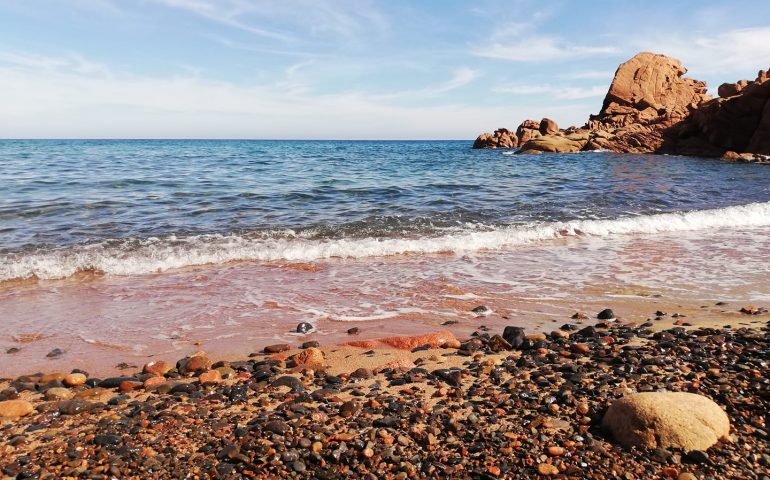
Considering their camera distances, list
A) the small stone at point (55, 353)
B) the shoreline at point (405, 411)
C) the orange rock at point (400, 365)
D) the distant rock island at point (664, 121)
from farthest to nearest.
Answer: the distant rock island at point (664, 121) < the small stone at point (55, 353) < the orange rock at point (400, 365) < the shoreline at point (405, 411)

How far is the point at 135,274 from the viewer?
7996 millimetres

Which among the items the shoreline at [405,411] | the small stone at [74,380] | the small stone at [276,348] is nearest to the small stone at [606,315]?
the shoreline at [405,411]

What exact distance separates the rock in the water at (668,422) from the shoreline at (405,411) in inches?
2.7

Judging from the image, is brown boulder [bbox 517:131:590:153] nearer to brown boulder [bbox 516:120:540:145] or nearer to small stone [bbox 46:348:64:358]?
brown boulder [bbox 516:120:540:145]

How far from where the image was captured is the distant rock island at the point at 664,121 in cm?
3734

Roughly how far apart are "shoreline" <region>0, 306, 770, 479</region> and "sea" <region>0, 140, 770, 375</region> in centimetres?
83

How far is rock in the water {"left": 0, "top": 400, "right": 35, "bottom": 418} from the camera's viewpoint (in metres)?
3.55

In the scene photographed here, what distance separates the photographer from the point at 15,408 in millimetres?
3586

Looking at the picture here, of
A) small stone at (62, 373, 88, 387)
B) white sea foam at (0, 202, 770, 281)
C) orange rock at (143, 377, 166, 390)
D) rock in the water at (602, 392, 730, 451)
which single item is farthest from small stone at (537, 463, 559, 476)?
white sea foam at (0, 202, 770, 281)

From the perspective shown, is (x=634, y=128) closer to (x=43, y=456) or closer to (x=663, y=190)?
(x=663, y=190)

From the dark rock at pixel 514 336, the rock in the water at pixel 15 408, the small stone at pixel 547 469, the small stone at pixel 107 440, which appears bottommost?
the rock in the water at pixel 15 408

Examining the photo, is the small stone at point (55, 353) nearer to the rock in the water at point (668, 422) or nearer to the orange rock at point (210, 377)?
the orange rock at point (210, 377)

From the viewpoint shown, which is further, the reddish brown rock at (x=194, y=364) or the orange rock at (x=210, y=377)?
the reddish brown rock at (x=194, y=364)

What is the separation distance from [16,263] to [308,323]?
589 cm
